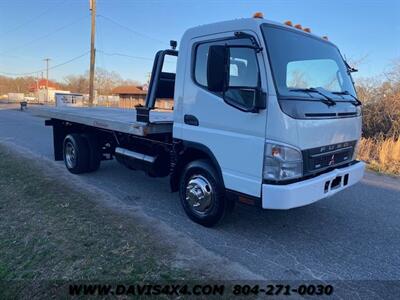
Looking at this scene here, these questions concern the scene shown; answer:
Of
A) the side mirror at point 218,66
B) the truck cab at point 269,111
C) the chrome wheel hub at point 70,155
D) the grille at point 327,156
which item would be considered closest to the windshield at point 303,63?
the truck cab at point 269,111

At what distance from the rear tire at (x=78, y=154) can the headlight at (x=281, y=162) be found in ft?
15.0

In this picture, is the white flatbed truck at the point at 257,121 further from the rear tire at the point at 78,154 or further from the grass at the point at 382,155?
the grass at the point at 382,155

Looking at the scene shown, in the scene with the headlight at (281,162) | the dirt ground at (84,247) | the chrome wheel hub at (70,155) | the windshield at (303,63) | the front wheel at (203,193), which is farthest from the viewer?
the chrome wheel hub at (70,155)

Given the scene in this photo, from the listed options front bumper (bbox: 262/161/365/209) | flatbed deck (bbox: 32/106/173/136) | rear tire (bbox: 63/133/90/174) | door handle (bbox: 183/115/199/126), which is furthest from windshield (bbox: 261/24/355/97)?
rear tire (bbox: 63/133/90/174)

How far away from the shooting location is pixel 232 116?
3.67 meters

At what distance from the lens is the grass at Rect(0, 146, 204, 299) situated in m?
3.19

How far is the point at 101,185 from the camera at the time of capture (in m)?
6.12

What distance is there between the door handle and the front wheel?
506 millimetres

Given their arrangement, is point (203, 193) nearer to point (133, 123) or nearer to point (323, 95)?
point (133, 123)

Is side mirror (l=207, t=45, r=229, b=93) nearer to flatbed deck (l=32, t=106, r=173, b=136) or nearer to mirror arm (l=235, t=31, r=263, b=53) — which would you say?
mirror arm (l=235, t=31, r=263, b=53)

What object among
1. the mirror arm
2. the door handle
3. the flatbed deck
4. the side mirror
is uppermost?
the mirror arm

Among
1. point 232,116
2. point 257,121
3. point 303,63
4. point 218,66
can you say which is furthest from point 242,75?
point 303,63

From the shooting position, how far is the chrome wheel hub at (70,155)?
6.87 m

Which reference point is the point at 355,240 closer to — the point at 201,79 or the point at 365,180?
the point at 201,79
